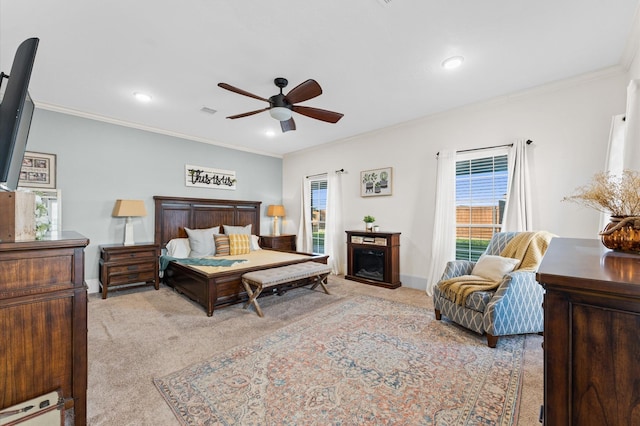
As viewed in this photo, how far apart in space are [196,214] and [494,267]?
4.72 m

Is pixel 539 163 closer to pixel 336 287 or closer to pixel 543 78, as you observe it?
pixel 543 78

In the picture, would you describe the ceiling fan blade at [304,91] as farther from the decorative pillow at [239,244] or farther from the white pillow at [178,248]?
the white pillow at [178,248]

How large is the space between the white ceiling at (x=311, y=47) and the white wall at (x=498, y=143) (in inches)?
9.8

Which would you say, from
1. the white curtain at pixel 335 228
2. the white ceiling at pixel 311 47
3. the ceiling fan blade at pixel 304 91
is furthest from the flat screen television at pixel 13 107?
the white curtain at pixel 335 228

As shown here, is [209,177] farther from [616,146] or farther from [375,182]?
[616,146]

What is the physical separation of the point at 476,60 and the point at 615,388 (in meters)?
2.87

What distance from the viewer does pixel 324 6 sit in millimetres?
1950

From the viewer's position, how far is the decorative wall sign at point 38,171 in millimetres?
3535

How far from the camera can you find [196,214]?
16.6ft

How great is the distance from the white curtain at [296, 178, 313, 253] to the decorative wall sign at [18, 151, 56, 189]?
3997 millimetres

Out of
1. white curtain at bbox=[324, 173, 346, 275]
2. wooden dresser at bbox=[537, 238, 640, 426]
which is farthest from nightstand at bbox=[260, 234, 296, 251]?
wooden dresser at bbox=[537, 238, 640, 426]

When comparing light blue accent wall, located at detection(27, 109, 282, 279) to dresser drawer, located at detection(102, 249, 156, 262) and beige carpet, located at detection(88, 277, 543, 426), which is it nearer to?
dresser drawer, located at detection(102, 249, 156, 262)

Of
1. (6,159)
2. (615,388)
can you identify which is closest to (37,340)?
(6,159)

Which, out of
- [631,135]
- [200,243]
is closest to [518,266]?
[631,135]
